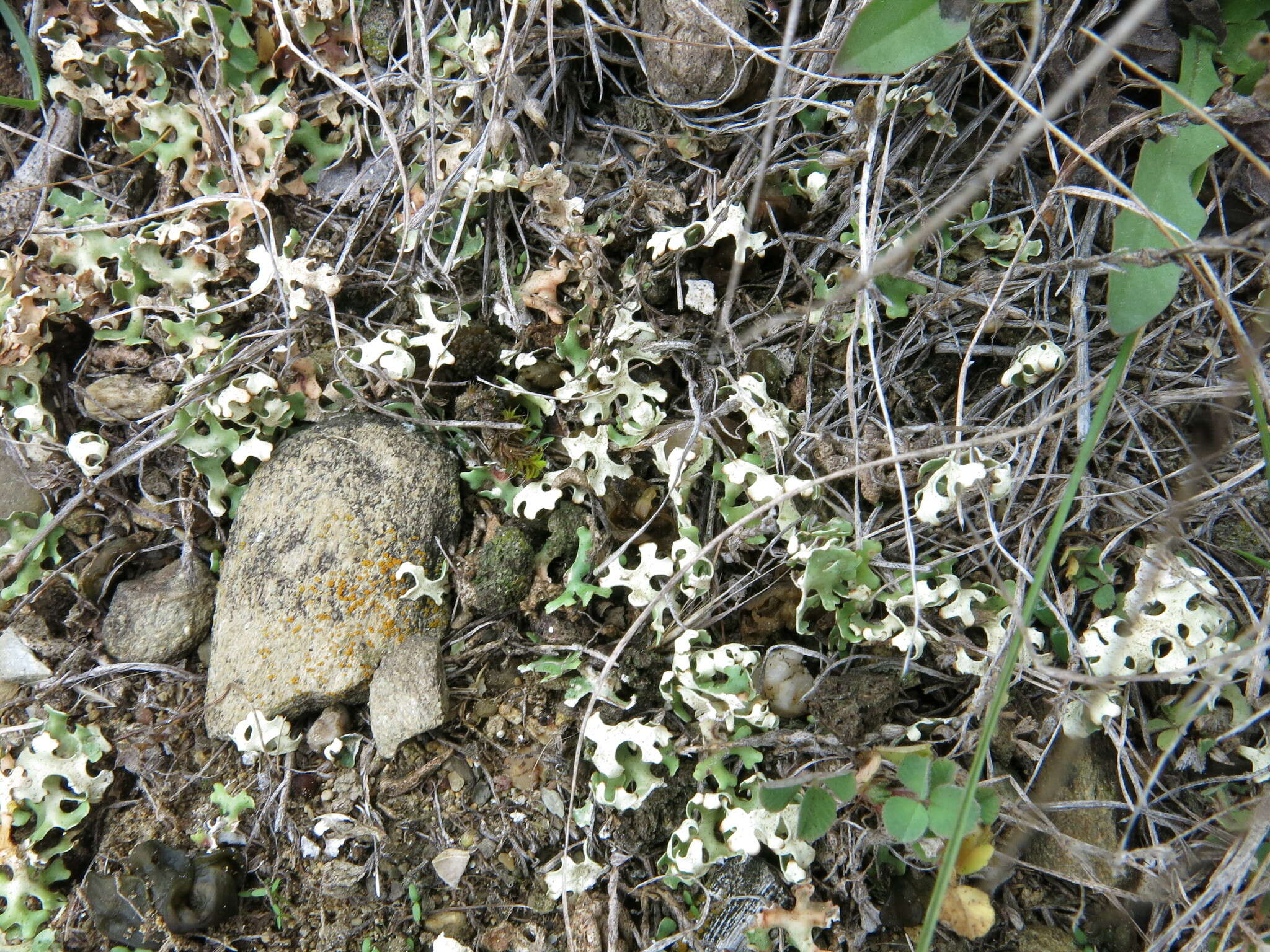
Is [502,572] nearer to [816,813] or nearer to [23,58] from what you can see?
[816,813]

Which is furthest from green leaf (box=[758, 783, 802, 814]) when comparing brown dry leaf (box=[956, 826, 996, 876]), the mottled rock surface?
the mottled rock surface

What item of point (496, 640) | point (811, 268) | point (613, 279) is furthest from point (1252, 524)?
point (496, 640)

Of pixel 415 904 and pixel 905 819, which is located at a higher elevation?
pixel 905 819

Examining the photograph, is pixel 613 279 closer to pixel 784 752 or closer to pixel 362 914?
pixel 784 752

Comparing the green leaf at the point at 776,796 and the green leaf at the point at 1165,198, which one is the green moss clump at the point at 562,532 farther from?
the green leaf at the point at 1165,198

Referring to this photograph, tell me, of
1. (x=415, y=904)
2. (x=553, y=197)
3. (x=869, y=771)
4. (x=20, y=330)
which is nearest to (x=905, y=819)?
(x=869, y=771)

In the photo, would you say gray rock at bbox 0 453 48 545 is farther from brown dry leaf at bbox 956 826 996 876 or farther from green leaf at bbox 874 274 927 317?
brown dry leaf at bbox 956 826 996 876
